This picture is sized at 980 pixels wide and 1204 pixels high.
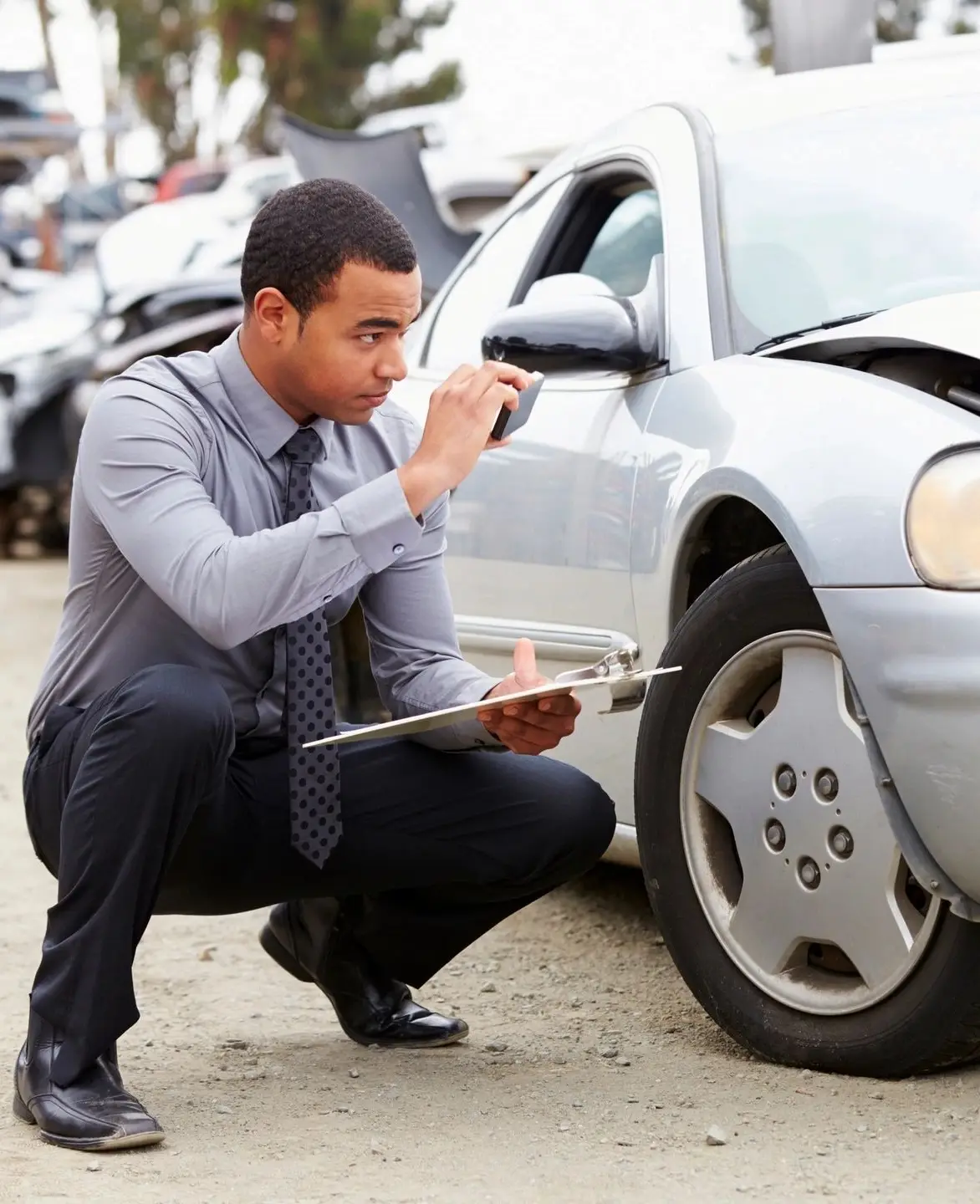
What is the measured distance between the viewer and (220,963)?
156 inches

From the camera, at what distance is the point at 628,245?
3.96 metres

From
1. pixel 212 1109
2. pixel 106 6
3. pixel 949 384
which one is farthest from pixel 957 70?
pixel 106 6

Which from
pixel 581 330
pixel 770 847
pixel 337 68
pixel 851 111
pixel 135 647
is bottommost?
pixel 337 68

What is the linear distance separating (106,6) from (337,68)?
611cm

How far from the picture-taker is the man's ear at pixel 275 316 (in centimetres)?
284

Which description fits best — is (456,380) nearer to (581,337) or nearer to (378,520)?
(378,520)

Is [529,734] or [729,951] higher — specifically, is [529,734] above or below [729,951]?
above

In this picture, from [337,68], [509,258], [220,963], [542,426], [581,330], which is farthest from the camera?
[337,68]

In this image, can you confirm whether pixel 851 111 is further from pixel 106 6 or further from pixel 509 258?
pixel 106 6

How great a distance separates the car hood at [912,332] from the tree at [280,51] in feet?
128

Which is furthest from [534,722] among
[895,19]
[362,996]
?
[895,19]

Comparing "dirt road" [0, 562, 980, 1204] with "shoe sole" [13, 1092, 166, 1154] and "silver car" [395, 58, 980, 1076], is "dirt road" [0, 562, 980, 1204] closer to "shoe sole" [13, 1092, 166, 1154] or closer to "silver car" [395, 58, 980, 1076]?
"shoe sole" [13, 1092, 166, 1154]

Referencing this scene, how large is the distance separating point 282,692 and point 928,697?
0.96 meters

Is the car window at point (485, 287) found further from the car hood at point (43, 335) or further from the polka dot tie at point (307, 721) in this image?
the car hood at point (43, 335)
